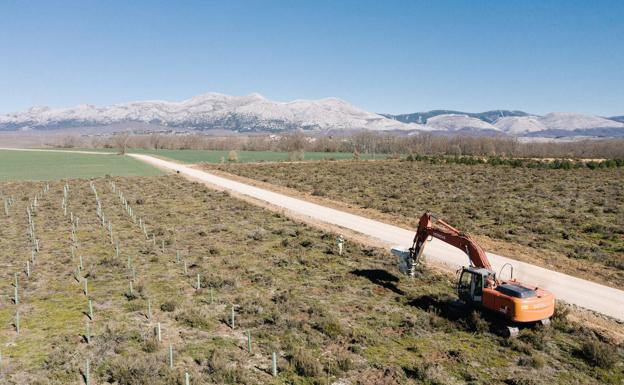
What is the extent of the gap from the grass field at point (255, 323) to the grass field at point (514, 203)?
9.97m

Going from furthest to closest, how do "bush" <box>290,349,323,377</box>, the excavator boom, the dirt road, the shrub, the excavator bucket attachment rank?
the excavator bucket attachment < the dirt road < the shrub < the excavator boom < "bush" <box>290,349,323,377</box>

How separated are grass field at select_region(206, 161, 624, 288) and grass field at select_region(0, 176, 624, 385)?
9972 mm

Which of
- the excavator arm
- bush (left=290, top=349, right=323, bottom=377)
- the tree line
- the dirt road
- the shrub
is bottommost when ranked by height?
the shrub

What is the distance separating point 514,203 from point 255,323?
36633 mm

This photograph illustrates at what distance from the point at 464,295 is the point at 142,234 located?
23781 millimetres

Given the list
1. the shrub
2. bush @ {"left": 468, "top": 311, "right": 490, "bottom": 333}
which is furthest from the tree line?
the shrub

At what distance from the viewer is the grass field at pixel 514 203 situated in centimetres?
2817

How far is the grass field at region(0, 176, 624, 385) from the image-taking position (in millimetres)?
13586

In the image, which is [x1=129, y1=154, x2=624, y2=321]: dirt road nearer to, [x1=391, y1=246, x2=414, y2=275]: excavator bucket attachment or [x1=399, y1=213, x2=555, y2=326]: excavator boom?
[x1=391, y1=246, x2=414, y2=275]: excavator bucket attachment

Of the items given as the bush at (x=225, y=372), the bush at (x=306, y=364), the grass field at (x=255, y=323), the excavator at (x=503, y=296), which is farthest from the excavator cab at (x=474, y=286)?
Result: the bush at (x=225, y=372)

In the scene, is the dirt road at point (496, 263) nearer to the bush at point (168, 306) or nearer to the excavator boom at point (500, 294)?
the excavator boom at point (500, 294)

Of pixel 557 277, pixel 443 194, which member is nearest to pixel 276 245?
pixel 557 277

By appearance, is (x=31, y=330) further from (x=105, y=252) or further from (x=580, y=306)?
(x=580, y=306)

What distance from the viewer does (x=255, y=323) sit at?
680 inches
